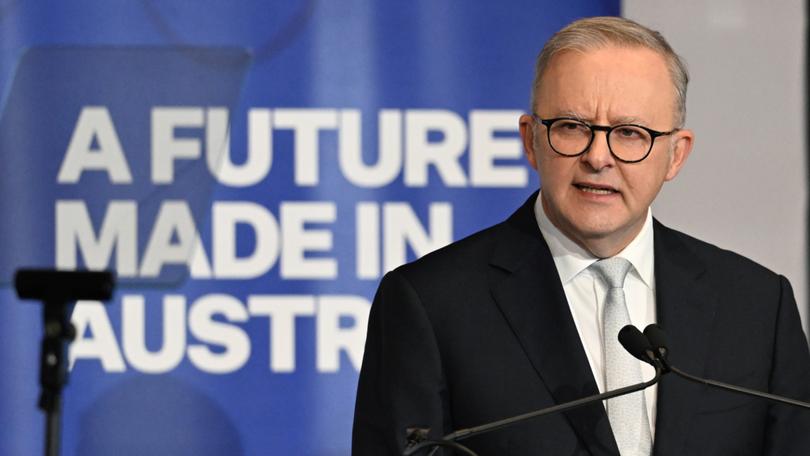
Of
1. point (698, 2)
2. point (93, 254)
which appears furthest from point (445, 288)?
point (698, 2)

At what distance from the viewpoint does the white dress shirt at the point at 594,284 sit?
1.98 metres

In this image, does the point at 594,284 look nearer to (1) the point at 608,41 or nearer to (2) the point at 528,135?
(2) the point at 528,135

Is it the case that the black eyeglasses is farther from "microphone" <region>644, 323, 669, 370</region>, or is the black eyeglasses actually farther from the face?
"microphone" <region>644, 323, 669, 370</region>

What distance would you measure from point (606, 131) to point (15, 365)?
206 centimetres

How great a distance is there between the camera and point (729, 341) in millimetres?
2010

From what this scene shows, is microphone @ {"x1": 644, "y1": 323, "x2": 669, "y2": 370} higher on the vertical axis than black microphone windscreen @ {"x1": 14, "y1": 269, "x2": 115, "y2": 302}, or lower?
lower

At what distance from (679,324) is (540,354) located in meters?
0.26

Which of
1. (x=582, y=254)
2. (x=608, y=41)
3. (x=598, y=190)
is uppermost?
(x=608, y=41)

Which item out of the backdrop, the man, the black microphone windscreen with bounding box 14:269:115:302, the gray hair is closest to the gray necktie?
the man

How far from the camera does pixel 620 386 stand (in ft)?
6.28

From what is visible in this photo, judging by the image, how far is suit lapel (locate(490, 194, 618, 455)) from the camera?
188 centimetres

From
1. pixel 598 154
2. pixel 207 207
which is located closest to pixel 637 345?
pixel 598 154

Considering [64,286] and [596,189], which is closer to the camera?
[64,286]

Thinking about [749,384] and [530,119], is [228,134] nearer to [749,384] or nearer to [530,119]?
[530,119]
